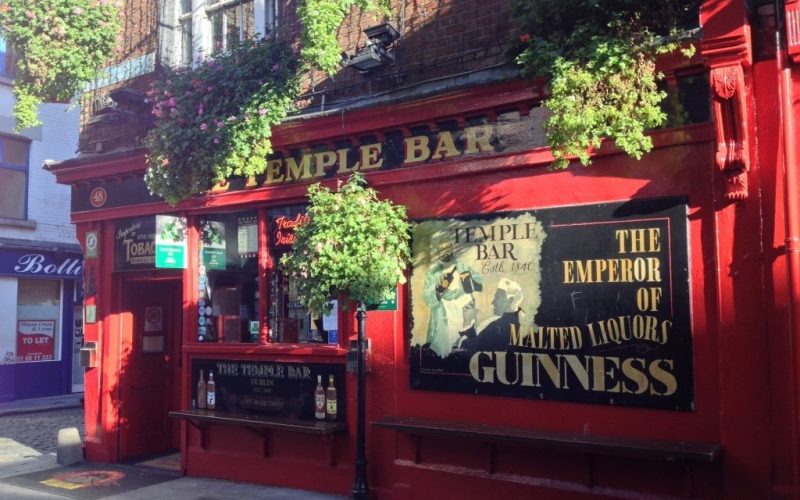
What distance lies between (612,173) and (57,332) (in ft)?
52.0

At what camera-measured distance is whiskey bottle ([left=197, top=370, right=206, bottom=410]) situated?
9.25 meters

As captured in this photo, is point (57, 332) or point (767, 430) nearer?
point (767, 430)

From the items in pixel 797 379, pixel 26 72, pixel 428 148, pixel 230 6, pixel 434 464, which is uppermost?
pixel 230 6

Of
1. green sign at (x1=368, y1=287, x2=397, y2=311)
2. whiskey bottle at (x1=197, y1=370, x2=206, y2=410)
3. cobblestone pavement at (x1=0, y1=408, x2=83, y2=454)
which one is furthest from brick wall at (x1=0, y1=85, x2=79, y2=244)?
green sign at (x1=368, y1=287, x2=397, y2=311)

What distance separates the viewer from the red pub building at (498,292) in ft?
18.6

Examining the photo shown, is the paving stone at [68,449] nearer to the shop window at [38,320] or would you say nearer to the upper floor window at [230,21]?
the upper floor window at [230,21]

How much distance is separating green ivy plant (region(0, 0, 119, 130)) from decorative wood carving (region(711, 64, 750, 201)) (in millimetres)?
7905

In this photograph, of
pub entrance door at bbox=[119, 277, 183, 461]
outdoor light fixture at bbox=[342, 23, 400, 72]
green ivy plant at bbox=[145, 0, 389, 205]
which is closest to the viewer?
green ivy plant at bbox=[145, 0, 389, 205]

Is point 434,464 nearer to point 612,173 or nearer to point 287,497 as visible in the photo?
point 287,497

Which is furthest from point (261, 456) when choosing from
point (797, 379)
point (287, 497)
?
point (797, 379)

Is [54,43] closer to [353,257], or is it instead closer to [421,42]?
[421,42]

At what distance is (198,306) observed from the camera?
31.1 feet

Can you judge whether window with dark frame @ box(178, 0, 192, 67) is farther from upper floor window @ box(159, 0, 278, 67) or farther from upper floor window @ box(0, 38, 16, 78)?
upper floor window @ box(0, 38, 16, 78)

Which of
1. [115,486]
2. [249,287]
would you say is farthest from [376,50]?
[115,486]
